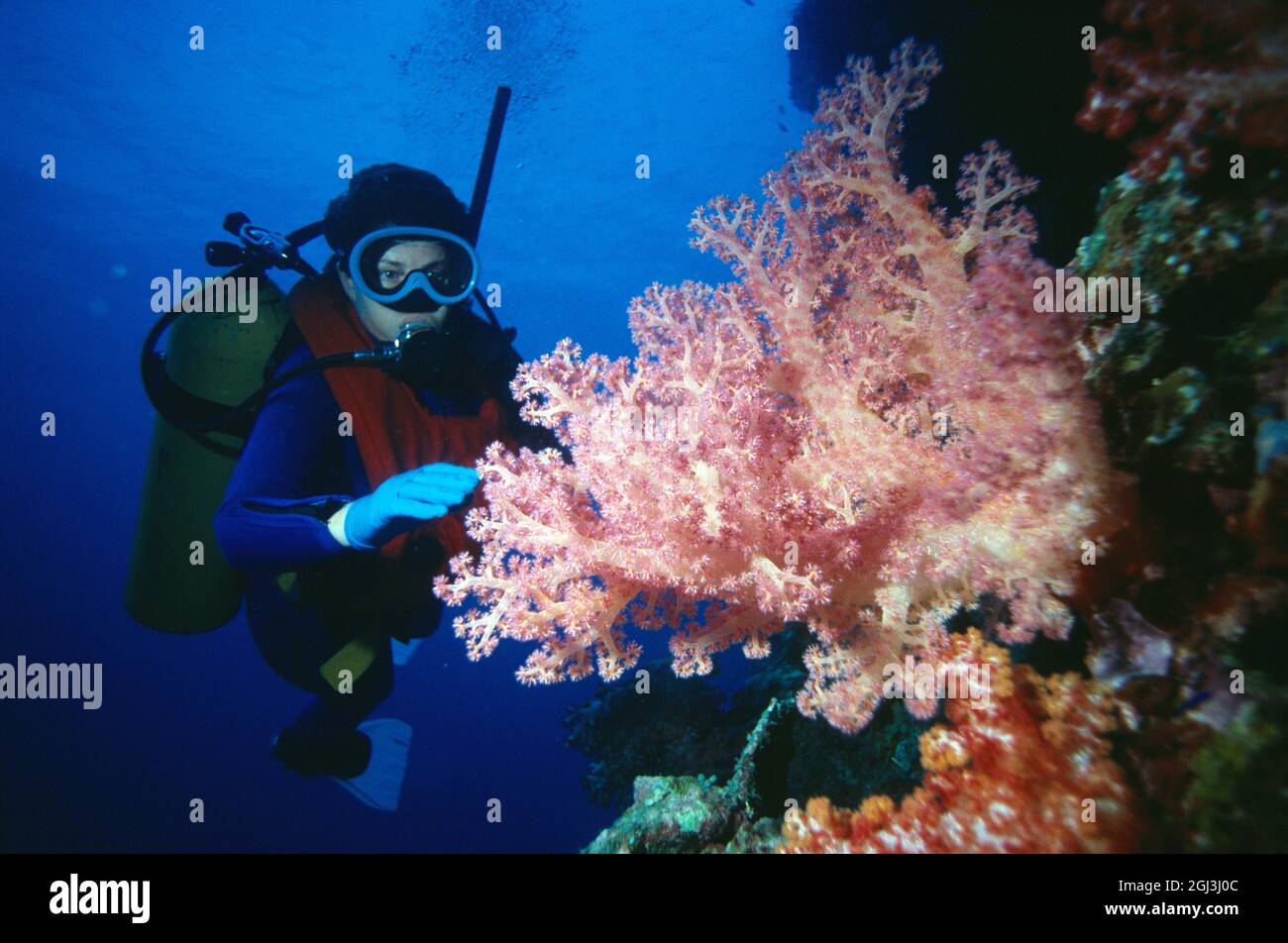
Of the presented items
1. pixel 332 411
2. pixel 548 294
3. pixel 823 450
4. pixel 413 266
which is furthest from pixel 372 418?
pixel 548 294

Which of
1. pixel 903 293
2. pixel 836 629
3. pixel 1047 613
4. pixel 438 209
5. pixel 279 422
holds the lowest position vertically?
pixel 836 629

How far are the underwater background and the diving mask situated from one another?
3677mm

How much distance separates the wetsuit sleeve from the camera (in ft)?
9.34

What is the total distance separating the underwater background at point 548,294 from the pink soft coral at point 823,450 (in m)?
0.37

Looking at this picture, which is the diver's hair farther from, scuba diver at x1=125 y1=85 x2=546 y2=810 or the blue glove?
the blue glove

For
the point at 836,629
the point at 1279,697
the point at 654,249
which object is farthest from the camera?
the point at 654,249

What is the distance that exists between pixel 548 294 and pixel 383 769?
50113mm

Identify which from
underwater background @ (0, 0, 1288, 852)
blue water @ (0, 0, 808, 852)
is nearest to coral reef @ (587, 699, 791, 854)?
underwater background @ (0, 0, 1288, 852)

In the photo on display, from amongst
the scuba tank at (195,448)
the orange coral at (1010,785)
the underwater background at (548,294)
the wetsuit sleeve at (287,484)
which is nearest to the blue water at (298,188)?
the underwater background at (548,294)

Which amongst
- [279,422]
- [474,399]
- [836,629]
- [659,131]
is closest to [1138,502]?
[836,629]

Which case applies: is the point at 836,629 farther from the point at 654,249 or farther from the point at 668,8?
the point at 654,249

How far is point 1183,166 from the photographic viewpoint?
65.2 inches

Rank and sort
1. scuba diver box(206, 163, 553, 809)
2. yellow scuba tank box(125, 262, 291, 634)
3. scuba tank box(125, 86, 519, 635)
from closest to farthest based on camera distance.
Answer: scuba diver box(206, 163, 553, 809), scuba tank box(125, 86, 519, 635), yellow scuba tank box(125, 262, 291, 634)
